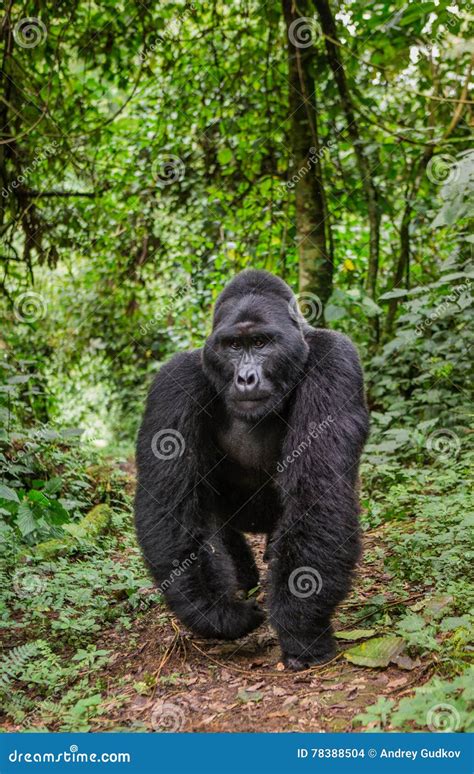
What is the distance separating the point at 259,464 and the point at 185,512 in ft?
1.79

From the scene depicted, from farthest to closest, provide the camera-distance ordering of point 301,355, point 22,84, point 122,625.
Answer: point 22,84 < point 122,625 < point 301,355

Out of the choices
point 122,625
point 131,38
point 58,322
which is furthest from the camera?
point 58,322

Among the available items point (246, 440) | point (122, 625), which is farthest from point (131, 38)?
point (122, 625)

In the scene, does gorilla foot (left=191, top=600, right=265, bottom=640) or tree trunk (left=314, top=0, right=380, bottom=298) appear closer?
gorilla foot (left=191, top=600, right=265, bottom=640)

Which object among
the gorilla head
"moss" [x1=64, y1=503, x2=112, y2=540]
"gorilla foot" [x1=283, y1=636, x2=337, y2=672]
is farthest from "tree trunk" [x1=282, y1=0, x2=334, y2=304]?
"gorilla foot" [x1=283, y1=636, x2=337, y2=672]

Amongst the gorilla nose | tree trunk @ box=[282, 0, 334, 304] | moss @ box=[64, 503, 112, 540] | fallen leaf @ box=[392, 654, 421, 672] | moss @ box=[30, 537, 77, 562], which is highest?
tree trunk @ box=[282, 0, 334, 304]

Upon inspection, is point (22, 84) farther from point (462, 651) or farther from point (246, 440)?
point (462, 651)

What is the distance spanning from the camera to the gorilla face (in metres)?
3.92

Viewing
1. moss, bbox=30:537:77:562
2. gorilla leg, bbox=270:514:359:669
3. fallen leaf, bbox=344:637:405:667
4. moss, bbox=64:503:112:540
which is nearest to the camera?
fallen leaf, bbox=344:637:405:667

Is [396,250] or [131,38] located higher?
[131,38]

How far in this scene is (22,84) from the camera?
718 centimetres

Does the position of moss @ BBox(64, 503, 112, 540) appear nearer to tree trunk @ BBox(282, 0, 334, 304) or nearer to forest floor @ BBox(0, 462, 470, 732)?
forest floor @ BBox(0, 462, 470, 732)

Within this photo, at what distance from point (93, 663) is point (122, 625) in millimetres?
551

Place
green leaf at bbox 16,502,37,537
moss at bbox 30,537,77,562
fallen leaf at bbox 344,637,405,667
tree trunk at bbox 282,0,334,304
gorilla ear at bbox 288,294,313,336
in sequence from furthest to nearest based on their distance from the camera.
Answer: tree trunk at bbox 282,0,334,304, moss at bbox 30,537,77,562, green leaf at bbox 16,502,37,537, gorilla ear at bbox 288,294,313,336, fallen leaf at bbox 344,637,405,667
